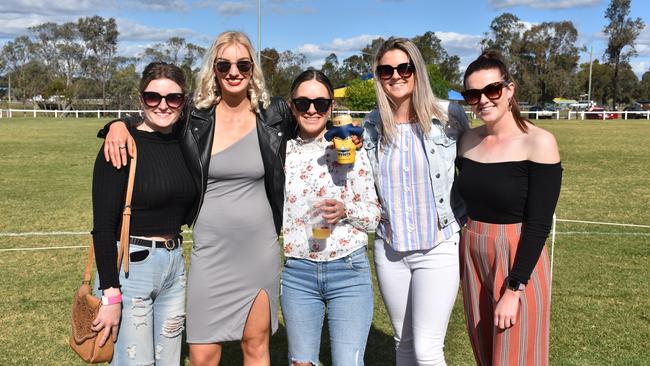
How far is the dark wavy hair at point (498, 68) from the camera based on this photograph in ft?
10.2

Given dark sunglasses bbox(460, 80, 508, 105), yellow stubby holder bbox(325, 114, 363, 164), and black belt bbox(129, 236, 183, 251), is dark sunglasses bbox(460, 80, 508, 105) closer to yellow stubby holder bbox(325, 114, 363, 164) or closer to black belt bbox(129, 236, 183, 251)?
yellow stubby holder bbox(325, 114, 363, 164)

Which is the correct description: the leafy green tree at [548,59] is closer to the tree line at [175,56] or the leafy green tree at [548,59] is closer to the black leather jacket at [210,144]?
the tree line at [175,56]

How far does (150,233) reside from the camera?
297 cm

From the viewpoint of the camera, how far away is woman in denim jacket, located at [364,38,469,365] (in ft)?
10.4

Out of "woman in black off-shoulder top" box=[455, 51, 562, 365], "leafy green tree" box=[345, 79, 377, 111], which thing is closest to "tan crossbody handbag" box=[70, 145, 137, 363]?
"woman in black off-shoulder top" box=[455, 51, 562, 365]

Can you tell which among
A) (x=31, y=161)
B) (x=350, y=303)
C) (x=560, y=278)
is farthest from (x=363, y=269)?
(x=31, y=161)

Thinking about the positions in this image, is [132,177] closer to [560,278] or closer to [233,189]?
[233,189]

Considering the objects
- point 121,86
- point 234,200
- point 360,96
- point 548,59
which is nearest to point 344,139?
point 234,200

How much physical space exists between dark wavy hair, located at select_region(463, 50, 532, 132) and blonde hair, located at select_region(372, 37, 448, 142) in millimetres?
210

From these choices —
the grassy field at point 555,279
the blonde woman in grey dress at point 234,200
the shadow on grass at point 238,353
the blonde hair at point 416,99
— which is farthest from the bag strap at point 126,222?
the grassy field at point 555,279

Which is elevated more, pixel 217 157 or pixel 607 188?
pixel 217 157

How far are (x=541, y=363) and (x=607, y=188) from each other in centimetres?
1082

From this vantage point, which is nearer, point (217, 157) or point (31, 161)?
point (217, 157)

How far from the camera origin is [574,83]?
3068 inches
